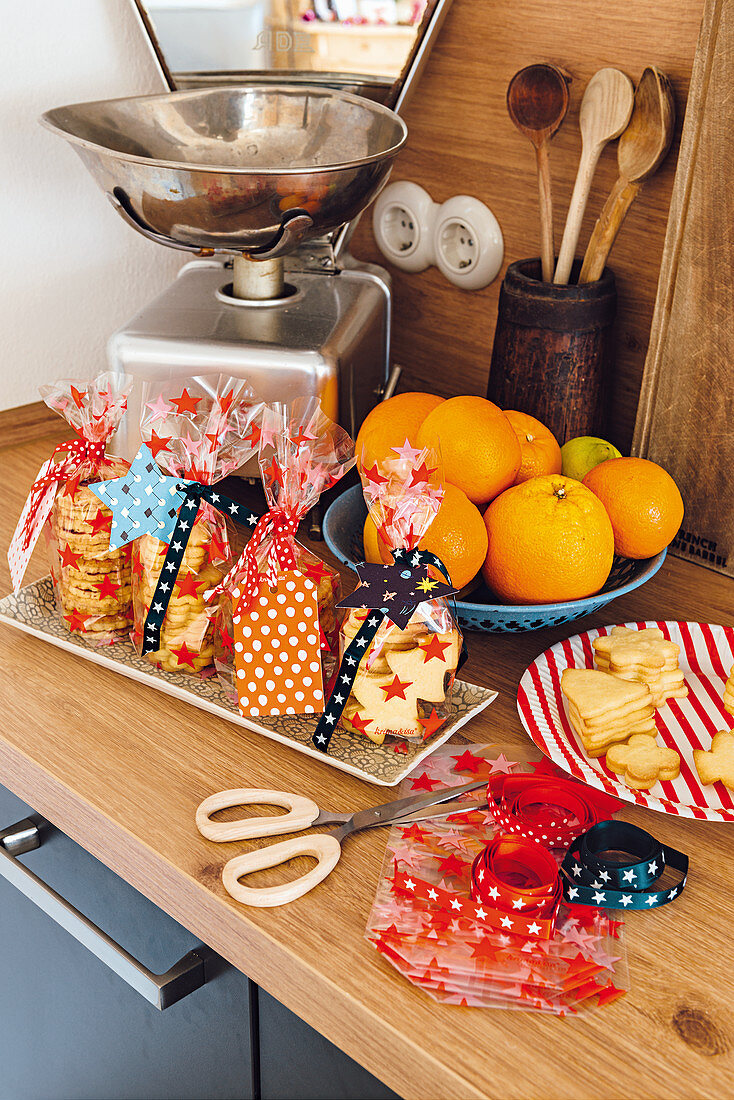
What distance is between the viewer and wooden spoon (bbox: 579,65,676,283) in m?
0.85

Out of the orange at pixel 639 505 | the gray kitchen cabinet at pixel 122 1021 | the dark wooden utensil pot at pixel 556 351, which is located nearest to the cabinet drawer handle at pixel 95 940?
the gray kitchen cabinet at pixel 122 1021

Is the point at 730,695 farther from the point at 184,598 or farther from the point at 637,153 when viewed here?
the point at 637,153

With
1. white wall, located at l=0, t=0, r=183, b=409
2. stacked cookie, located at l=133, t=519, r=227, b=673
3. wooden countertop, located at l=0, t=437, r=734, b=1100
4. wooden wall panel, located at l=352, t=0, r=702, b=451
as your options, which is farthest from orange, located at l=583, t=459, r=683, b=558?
white wall, located at l=0, t=0, r=183, b=409

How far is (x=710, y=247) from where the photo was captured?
0.81 metres

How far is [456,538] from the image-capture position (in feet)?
2.30

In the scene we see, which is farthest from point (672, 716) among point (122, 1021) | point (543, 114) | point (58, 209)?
point (58, 209)

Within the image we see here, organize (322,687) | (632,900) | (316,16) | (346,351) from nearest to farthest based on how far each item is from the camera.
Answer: (632,900) → (322,687) → (346,351) → (316,16)

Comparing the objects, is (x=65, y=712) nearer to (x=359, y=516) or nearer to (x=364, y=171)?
(x=359, y=516)

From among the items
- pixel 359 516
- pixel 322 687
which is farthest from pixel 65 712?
pixel 359 516

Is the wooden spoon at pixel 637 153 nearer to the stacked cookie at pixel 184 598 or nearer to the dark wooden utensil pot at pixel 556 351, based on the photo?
the dark wooden utensil pot at pixel 556 351

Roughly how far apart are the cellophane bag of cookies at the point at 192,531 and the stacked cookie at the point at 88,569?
0.02 meters

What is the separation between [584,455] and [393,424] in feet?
0.61

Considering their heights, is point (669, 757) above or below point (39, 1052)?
above

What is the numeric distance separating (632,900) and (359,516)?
1.39ft
